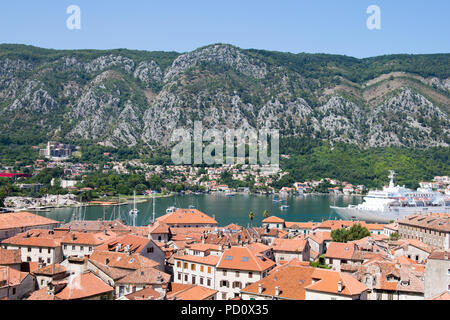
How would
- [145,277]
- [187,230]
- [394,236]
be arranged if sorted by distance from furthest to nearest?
1. [394,236]
2. [187,230]
3. [145,277]

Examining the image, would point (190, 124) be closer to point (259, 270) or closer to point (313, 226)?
point (313, 226)

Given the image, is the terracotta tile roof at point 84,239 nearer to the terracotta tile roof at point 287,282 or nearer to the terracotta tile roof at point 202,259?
the terracotta tile roof at point 202,259

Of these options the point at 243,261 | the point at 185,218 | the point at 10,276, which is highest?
the point at 10,276

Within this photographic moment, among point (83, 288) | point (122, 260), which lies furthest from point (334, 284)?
point (122, 260)

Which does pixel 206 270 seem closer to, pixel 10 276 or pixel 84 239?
pixel 10 276
